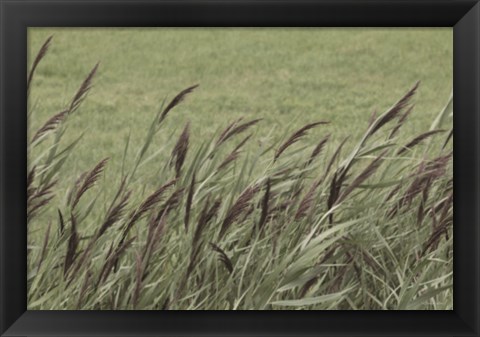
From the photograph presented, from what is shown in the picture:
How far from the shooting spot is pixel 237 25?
139cm

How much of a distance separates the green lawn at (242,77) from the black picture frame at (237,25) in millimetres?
A: 2437

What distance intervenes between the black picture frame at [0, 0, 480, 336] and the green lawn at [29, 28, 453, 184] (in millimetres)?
2437

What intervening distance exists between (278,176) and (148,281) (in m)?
0.38

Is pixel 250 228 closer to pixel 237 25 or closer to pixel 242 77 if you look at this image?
pixel 237 25

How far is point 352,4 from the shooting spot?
1390mm

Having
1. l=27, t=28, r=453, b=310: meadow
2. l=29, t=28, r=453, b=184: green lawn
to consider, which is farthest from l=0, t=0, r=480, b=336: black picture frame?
l=29, t=28, r=453, b=184: green lawn

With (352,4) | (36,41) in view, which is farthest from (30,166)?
(36,41)

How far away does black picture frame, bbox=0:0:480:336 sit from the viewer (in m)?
1.35

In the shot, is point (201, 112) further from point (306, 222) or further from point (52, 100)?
point (306, 222)

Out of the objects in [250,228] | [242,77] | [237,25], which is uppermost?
[242,77]

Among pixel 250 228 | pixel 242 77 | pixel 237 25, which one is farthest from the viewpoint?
pixel 242 77

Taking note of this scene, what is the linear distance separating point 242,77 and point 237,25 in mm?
3527

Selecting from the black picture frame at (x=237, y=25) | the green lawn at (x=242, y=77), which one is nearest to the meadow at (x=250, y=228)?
the black picture frame at (x=237, y=25)

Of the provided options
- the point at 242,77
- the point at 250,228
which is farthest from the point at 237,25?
the point at 242,77
